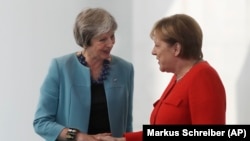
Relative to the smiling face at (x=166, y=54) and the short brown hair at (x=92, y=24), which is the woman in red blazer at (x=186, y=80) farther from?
the short brown hair at (x=92, y=24)

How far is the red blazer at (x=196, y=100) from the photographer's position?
1.39 meters

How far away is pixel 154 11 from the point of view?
2502mm

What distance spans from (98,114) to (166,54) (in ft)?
1.45

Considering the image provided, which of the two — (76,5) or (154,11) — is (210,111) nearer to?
(154,11)

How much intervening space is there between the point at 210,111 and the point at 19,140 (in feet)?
5.02

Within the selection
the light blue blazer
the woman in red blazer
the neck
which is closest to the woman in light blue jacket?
the light blue blazer

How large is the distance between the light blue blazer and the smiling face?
1.07 ft

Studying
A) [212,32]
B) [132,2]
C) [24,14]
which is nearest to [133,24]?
[132,2]

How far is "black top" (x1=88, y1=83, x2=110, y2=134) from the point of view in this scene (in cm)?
178

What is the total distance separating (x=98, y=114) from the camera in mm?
1788

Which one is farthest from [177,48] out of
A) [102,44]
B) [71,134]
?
[71,134]

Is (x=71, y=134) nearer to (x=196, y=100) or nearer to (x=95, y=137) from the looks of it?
(x=95, y=137)

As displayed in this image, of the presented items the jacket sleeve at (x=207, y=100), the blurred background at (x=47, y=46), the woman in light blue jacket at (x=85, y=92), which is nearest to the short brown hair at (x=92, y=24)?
the woman in light blue jacket at (x=85, y=92)

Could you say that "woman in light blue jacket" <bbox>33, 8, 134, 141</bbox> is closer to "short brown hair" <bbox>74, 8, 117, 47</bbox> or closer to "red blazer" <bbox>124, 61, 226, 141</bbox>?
"short brown hair" <bbox>74, 8, 117, 47</bbox>
